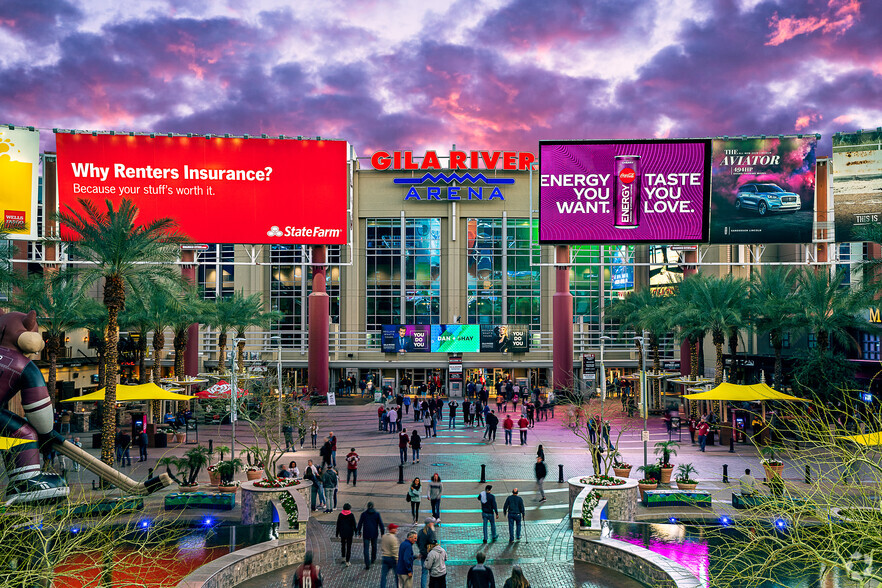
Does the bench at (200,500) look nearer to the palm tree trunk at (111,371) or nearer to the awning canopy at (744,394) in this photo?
the palm tree trunk at (111,371)

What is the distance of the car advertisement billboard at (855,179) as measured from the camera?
45.6m

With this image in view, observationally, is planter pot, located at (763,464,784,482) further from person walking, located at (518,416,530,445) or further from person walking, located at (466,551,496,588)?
person walking, located at (518,416,530,445)

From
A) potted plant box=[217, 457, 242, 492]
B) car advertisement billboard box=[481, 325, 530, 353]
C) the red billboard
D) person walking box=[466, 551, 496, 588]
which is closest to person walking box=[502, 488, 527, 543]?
person walking box=[466, 551, 496, 588]

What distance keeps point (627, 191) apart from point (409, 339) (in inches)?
847

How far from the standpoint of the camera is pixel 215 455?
31703 mm

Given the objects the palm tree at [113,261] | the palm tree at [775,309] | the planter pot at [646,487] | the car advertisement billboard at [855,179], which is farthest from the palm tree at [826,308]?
the palm tree at [113,261]

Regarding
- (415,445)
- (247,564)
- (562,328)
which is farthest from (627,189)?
(247,564)

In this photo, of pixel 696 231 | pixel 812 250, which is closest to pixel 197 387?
pixel 696 231

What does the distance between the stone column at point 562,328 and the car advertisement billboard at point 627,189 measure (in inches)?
224

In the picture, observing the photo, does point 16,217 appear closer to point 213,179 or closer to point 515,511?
point 213,179

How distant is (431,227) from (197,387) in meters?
26.3

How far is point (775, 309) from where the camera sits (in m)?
38.7

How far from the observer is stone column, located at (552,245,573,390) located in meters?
52.3

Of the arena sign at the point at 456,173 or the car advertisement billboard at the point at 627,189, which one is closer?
the car advertisement billboard at the point at 627,189
